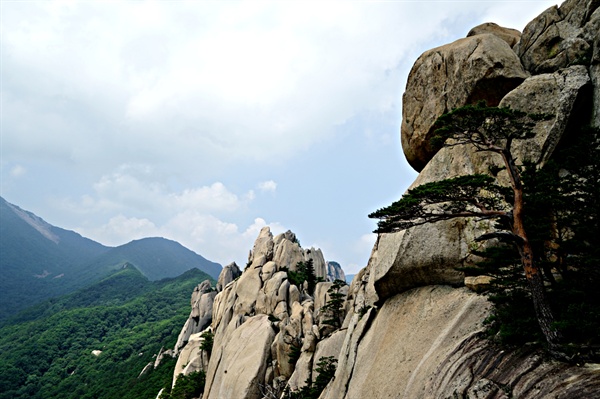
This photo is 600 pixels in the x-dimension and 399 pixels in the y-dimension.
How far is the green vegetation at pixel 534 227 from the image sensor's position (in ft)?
28.5

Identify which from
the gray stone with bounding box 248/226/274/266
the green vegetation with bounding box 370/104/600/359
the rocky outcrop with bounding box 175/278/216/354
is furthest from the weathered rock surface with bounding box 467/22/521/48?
the rocky outcrop with bounding box 175/278/216/354

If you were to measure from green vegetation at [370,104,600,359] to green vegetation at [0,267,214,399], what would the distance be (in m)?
46.9

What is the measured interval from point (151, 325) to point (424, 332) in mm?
124866

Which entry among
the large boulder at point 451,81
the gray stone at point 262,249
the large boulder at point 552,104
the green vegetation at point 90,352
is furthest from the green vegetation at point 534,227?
the green vegetation at point 90,352

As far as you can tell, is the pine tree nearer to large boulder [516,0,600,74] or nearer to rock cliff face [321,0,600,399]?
rock cliff face [321,0,600,399]

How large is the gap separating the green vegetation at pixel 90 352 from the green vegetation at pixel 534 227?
154 ft

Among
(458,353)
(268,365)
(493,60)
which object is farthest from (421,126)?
(268,365)

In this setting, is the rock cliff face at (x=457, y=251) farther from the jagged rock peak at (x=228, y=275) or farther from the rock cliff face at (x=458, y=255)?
the jagged rock peak at (x=228, y=275)

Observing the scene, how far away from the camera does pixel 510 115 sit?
9.73m

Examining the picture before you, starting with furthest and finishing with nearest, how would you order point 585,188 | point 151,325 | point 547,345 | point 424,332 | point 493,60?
point 151,325
point 493,60
point 424,332
point 585,188
point 547,345

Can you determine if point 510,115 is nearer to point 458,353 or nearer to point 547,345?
point 547,345

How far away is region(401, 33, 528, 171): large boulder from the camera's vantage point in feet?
53.5

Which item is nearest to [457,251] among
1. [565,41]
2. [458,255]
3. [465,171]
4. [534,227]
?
[458,255]

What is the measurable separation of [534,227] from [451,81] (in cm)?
1052
